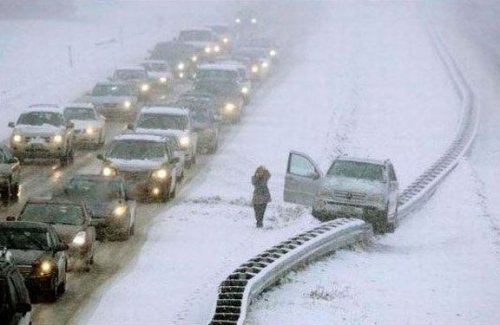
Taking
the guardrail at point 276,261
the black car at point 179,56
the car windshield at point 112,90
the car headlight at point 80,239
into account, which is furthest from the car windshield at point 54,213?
the black car at point 179,56

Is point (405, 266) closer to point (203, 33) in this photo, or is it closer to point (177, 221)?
point (177, 221)

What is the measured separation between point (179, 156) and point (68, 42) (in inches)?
1849

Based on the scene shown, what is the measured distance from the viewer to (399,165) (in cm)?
3866

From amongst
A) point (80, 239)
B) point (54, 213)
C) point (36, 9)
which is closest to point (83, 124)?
point (54, 213)

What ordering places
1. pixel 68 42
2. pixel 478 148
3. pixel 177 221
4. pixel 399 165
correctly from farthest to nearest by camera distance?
pixel 68 42 → pixel 478 148 → pixel 399 165 → pixel 177 221

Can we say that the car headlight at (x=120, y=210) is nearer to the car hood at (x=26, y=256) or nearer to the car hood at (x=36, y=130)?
the car hood at (x=26, y=256)

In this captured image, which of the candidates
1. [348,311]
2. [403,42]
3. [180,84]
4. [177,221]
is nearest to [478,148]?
[180,84]

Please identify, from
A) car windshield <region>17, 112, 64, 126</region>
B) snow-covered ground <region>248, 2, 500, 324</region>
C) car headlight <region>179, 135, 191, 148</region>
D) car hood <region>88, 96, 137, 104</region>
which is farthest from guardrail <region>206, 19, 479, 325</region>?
car hood <region>88, 96, 137, 104</region>

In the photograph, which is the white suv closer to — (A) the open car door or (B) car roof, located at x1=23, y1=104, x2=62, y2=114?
(B) car roof, located at x1=23, y1=104, x2=62, y2=114

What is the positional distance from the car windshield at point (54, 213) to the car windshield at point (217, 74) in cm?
2612

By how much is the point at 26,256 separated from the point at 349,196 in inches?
394

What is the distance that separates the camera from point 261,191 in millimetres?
24594

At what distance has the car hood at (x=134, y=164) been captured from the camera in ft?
87.2

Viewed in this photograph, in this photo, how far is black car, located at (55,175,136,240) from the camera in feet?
71.9
